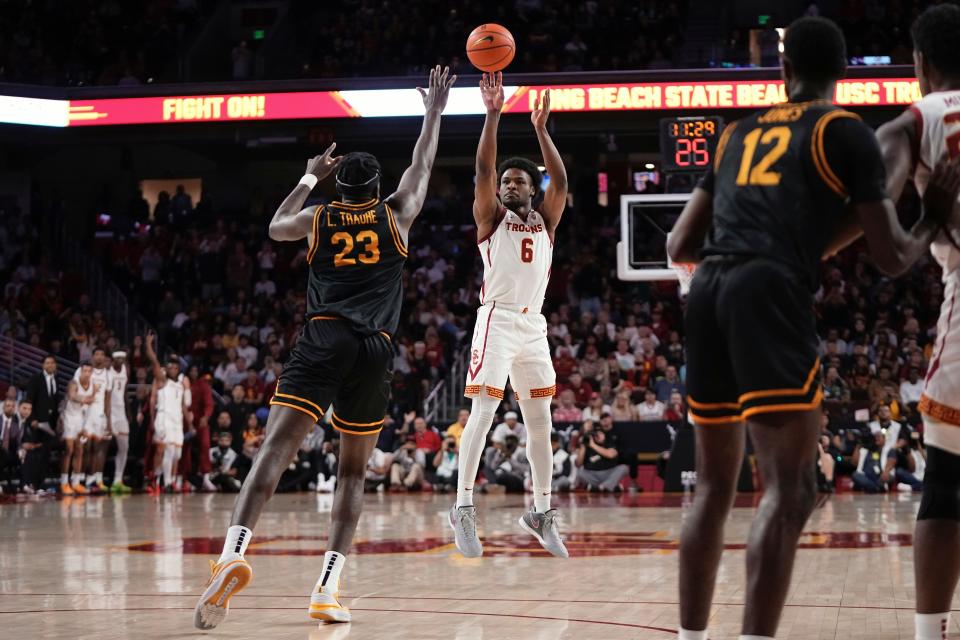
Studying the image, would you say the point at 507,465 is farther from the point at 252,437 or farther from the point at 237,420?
the point at 237,420

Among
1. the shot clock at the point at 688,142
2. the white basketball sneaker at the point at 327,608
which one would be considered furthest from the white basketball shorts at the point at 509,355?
the shot clock at the point at 688,142

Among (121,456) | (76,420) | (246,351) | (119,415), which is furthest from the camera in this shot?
(246,351)

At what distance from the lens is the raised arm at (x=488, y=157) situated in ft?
22.6

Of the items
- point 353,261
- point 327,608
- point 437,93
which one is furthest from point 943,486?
point 437,93

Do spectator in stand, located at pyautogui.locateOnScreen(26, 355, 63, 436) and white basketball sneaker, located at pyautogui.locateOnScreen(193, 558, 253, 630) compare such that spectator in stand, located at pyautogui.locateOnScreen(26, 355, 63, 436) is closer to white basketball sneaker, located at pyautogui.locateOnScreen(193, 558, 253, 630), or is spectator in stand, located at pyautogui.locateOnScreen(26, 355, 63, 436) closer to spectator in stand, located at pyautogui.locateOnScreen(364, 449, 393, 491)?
spectator in stand, located at pyautogui.locateOnScreen(364, 449, 393, 491)

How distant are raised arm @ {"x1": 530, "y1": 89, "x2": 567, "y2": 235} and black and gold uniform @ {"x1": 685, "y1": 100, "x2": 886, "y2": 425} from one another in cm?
347

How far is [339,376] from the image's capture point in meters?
5.81

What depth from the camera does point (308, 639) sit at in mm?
5027

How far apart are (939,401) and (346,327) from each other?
285cm

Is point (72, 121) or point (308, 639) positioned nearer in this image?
point (308, 639)

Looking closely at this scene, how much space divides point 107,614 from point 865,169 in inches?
160

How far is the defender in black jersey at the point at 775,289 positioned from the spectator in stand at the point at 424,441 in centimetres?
1389

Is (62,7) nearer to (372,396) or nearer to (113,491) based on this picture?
(113,491)

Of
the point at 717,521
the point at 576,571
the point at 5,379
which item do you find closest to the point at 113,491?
the point at 5,379
